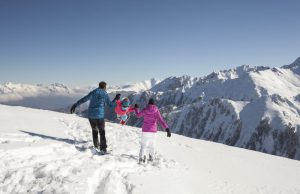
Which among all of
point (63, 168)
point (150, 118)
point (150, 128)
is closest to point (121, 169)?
point (63, 168)

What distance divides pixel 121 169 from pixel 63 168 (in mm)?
2155

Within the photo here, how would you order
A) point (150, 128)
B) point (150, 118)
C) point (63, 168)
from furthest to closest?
point (150, 118)
point (150, 128)
point (63, 168)

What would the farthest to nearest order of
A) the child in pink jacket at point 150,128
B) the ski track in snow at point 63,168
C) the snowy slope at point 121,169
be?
1. the child in pink jacket at point 150,128
2. the snowy slope at point 121,169
3. the ski track in snow at point 63,168

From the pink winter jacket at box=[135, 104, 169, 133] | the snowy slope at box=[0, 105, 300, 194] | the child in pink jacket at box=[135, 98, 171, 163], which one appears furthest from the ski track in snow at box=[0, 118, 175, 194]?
the pink winter jacket at box=[135, 104, 169, 133]

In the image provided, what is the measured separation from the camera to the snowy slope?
9.27 meters

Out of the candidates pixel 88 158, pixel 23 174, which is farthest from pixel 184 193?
pixel 23 174

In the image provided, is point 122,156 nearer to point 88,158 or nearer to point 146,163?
point 146,163

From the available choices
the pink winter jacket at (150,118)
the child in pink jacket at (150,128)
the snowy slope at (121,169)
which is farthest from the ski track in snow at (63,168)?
the pink winter jacket at (150,118)

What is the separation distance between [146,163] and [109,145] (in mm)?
3464

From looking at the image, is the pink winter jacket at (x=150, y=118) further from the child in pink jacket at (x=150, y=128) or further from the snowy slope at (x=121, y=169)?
the snowy slope at (x=121, y=169)

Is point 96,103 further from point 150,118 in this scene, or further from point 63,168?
point 63,168

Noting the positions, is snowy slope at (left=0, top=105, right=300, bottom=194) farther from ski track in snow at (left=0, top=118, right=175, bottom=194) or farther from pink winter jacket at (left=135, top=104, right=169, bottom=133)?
pink winter jacket at (left=135, top=104, right=169, bottom=133)

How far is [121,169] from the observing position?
11.5m

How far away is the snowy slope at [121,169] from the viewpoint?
365 inches
